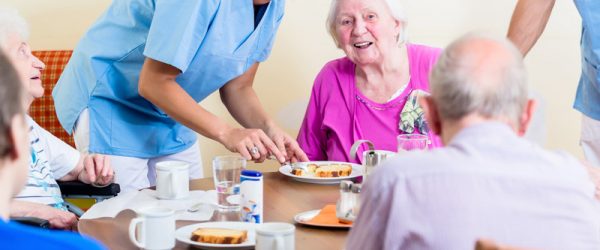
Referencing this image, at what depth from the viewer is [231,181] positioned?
1.87 metres

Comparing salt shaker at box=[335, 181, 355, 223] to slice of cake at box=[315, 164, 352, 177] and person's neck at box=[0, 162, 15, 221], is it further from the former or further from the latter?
person's neck at box=[0, 162, 15, 221]

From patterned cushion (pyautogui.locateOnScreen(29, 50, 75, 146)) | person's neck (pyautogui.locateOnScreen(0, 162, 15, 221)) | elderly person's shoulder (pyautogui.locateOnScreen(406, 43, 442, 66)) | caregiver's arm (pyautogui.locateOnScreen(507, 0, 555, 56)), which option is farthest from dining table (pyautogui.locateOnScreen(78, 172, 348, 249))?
patterned cushion (pyautogui.locateOnScreen(29, 50, 75, 146))

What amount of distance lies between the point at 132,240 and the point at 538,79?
247 cm

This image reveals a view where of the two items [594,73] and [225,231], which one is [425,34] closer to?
[594,73]

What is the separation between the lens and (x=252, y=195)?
1.67 m

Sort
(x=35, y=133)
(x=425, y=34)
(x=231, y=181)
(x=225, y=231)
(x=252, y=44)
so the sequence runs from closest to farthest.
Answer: (x=225, y=231) → (x=231, y=181) → (x=35, y=133) → (x=252, y=44) → (x=425, y=34)

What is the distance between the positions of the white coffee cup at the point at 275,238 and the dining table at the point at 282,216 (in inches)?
4.6

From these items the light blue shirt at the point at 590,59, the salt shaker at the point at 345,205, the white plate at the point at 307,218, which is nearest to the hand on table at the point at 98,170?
the white plate at the point at 307,218

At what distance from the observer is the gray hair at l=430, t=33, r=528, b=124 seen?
1128mm

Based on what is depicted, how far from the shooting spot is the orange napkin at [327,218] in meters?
1.66

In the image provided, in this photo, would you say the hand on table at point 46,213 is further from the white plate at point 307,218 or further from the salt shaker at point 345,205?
the salt shaker at point 345,205

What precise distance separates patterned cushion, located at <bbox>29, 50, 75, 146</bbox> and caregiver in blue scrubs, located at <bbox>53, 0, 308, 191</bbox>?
1.22 feet

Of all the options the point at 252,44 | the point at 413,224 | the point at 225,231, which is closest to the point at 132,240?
the point at 225,231

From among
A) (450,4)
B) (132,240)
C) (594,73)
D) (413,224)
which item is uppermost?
(450,4)
